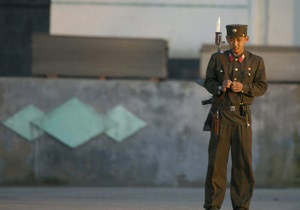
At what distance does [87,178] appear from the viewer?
14.1m

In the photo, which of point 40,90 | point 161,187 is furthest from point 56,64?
point 161,187

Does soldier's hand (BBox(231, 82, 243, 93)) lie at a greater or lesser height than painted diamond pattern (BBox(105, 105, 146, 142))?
greater

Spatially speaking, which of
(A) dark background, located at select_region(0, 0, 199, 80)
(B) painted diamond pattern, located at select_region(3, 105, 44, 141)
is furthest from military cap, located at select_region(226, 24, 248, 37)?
(A) dark background, located at select_region(0, 0, 199, 80)

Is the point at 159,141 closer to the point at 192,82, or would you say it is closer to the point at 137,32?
the point at 192,82

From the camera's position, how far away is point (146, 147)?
1409 cm

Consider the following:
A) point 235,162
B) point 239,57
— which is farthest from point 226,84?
point 235,162

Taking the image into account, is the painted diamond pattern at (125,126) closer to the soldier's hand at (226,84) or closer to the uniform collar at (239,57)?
the uniform collar at (239,57)

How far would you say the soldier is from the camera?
959 centimetres

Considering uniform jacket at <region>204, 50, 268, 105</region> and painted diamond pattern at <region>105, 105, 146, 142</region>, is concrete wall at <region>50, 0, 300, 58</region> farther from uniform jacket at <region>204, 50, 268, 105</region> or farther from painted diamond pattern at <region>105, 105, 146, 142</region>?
uniform jacket at <region>204, 50, 268, 105</region>

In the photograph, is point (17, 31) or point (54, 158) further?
point (17, 31)

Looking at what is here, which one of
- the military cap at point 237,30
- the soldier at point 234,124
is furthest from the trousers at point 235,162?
the military cap at point 237,30

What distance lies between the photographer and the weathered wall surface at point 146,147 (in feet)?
46.1

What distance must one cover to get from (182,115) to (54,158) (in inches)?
76.6

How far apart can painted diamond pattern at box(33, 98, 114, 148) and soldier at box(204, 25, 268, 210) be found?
4.66 metres
